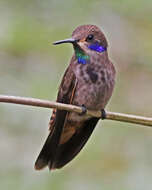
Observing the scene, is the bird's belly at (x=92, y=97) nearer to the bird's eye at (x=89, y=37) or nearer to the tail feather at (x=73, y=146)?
the tail feather at (x=73, y=146)

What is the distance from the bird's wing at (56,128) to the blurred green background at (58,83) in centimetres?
11

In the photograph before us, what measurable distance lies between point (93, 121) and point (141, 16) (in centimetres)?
119

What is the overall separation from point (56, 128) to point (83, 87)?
33 centimetres

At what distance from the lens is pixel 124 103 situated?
4715 millimetres

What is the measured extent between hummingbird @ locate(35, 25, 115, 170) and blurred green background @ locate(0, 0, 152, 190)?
0.32ft

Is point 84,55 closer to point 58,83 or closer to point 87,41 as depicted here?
point 87,41

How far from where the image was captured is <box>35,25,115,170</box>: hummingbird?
411cm

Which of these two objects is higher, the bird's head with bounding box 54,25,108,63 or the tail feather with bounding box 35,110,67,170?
the bird's head with bounding box 54,25,108,63

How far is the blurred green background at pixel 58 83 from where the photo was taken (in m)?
4.18

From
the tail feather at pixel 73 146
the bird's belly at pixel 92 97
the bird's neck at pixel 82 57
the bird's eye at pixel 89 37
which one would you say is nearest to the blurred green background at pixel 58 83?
the tail feather at pixel 73 146

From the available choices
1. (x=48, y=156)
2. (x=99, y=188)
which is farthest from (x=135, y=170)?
(x=48, y=156)

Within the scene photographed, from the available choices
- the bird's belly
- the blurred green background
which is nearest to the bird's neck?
the bird's belly

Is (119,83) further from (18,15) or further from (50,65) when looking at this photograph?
(18,15)

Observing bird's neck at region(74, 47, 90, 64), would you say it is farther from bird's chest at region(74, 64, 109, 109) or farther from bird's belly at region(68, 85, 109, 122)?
bird's belly at region(68, 85, 109, 122)
